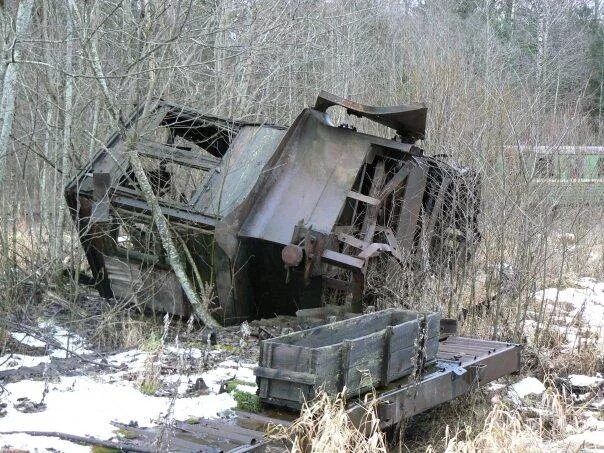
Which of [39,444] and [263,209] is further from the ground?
[263,209]

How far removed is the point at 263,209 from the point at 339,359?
3.52 meters

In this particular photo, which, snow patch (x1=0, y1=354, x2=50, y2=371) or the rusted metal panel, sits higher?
the rusted metal panel

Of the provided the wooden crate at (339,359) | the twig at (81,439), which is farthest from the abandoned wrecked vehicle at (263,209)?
the twig at (81,439)

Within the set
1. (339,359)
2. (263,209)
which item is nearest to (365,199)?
(263,209)

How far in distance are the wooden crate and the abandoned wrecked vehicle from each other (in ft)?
6.17

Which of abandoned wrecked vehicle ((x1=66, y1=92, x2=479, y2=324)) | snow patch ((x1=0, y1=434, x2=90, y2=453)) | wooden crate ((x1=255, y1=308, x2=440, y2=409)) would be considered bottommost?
snow patch ((x1=0, y1=434, x2=90, y2=453))

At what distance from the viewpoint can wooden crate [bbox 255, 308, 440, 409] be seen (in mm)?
5949

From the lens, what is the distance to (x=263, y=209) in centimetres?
939

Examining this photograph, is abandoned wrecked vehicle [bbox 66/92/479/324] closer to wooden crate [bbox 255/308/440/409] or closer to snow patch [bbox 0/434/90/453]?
wooden crate [bbox 255/308/440/409]

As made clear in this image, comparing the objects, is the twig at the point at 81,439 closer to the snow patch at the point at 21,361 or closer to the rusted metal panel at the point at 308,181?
the snow patch at the point at 21,361

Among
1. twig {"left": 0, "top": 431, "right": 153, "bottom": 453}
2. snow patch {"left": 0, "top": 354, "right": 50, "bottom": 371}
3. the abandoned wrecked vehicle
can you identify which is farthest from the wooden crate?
snow patch {"left": 0, "top": 354, "right": 50, "bottom": 371}

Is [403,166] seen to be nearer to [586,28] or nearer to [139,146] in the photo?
[139,146]

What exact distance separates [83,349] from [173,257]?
4.86 feet

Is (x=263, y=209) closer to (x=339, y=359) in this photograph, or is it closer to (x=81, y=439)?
(x=339, y=359)
